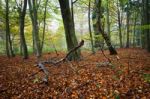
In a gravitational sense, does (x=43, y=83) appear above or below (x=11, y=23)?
below

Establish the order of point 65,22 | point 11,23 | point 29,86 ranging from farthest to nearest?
point 11,23 → point 65,22 → point 29,86

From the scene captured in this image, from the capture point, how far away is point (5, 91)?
6637mm

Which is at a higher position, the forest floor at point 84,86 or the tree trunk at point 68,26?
the tree trunk at point 68,26

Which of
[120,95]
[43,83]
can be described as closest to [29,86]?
[43,83]

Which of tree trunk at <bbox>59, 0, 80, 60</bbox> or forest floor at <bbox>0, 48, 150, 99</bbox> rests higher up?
tree trunk at <bbox>59, 0, 80, 60</bbox>

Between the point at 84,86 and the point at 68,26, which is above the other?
the point at 68,26

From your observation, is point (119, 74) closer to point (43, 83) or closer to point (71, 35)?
point (43, 83)

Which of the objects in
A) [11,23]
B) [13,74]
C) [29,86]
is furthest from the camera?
[11,23]

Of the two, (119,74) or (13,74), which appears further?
(13,74)

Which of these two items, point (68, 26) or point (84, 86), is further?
point (68, 26)

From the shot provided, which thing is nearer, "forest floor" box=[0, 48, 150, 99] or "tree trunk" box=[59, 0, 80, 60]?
"forest floor" box=[0, 48, 150, 99]

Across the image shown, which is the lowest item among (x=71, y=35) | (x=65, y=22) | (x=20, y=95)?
(x=20, y=95)

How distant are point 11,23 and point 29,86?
64.2 ft

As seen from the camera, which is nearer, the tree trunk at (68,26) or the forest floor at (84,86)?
the forest floor at (84,86)
